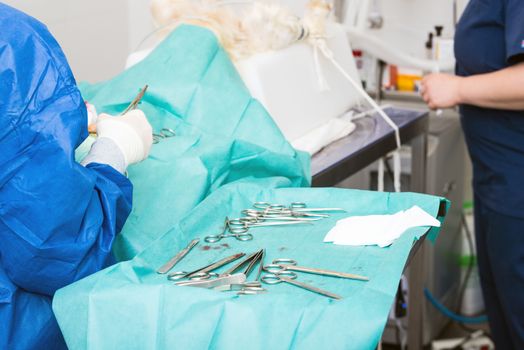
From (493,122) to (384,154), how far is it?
27 centimetres

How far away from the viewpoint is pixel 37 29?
3.15ft

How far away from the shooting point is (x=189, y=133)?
54.9 inches

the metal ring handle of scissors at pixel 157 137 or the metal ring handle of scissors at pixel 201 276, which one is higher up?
the metal ring handle of scissors at pixel 157 137

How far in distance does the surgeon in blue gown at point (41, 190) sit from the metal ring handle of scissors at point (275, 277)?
0.70ft

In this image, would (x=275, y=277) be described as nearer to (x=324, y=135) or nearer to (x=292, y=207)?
(x=292, y=207)

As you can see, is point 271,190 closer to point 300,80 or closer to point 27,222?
point 27,222

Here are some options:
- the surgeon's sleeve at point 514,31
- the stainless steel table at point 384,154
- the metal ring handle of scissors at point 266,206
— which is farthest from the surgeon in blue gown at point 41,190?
the surgeon's sleeve at point 514,31

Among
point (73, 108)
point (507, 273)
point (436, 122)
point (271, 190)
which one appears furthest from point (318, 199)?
point (436, 122)

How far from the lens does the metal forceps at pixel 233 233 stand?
A: 1.12 m

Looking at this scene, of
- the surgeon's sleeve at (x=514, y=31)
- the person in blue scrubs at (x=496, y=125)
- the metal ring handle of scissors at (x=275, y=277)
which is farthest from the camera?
the person in blue scrubs at (x=496, y=125)

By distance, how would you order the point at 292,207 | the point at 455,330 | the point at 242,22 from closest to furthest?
the point at 292,207 → the point at 242,22 → the point at 455,330

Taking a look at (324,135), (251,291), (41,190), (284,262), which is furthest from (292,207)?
(324,135)

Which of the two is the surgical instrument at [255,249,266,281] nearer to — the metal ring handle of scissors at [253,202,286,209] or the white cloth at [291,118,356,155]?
the metal ring handle of scissors at [253,202,286,209]

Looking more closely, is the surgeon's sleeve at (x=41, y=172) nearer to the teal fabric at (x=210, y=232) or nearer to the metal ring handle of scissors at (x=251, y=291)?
the teal fabric at (x=210, y=232)
